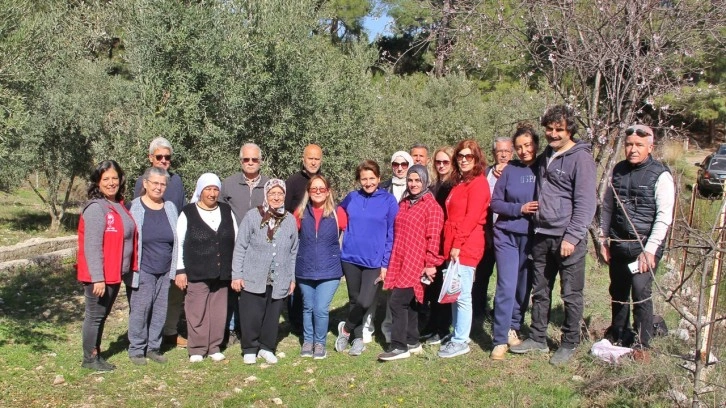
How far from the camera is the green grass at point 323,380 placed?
16.1 feet

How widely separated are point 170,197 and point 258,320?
1581 millimetres

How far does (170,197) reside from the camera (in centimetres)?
639

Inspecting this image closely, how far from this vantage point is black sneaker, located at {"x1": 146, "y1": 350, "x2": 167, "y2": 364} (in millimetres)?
5891

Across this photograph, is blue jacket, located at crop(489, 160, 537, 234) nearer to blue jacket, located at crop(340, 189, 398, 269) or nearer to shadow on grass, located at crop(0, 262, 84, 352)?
blue jacket, located at crop(340, 189, 398, 269)

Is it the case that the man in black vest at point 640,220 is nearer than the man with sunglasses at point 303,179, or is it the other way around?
the man in black vest at point 640,220

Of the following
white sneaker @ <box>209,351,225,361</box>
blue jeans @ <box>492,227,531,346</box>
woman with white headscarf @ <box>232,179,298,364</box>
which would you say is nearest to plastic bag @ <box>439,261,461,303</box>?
blue jeans @ <box>492,227,531,346</box>

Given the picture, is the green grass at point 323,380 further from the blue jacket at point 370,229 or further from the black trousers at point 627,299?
the blue jacket at point 370,229

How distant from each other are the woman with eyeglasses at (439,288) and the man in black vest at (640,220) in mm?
1582

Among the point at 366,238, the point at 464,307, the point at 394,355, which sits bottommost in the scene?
the point at 394,355

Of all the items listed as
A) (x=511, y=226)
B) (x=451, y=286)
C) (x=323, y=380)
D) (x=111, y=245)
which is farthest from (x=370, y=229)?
(x=111, y=245)

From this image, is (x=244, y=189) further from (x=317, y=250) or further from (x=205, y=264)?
(x=317, y=250)

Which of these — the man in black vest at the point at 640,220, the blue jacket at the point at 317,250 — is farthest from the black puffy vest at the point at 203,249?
the man in black vest at the point at 640,220

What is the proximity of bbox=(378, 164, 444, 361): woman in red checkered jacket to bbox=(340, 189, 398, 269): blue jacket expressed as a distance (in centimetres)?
20

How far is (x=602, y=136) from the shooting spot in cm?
711
